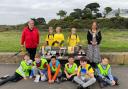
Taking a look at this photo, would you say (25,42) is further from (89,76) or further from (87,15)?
(87,15)

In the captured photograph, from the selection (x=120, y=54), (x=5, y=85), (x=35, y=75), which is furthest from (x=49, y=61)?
(x=120, y=54)

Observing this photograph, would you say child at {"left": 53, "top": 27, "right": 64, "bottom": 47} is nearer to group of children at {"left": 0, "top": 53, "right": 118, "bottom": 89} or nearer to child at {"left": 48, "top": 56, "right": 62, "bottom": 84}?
group of children at {"left": 0, "top": 53, "right": 118, "bottom": 89}

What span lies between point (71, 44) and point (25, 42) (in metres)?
1.43

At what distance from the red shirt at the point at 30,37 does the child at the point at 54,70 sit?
1.19 m

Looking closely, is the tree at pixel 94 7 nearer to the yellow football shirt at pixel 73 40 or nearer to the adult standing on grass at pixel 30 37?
the yellow football shirt at pixel 73 40

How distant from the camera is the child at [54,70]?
8883 millimetres

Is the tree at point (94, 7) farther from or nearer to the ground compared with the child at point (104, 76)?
farther from the ground

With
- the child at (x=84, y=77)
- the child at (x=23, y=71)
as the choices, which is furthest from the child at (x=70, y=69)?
the child at (x=23, y=71)

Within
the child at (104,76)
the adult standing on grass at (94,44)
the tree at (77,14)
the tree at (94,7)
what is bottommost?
the child at (104,76)

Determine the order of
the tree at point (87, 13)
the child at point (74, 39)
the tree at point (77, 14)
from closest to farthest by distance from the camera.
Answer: the child at point (74, 39) → the tree at point (77, 14) → the tree at point (87, 13)

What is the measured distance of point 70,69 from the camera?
353 inches

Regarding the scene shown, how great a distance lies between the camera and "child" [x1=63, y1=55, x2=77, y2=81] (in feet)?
29.2

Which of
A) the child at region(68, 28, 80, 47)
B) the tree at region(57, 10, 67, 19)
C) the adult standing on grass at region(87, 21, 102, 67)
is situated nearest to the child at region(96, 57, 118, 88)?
the adult standing on grass at region(87, 21, 102, 67)

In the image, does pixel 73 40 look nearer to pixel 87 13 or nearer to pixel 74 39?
pixel 74 39
